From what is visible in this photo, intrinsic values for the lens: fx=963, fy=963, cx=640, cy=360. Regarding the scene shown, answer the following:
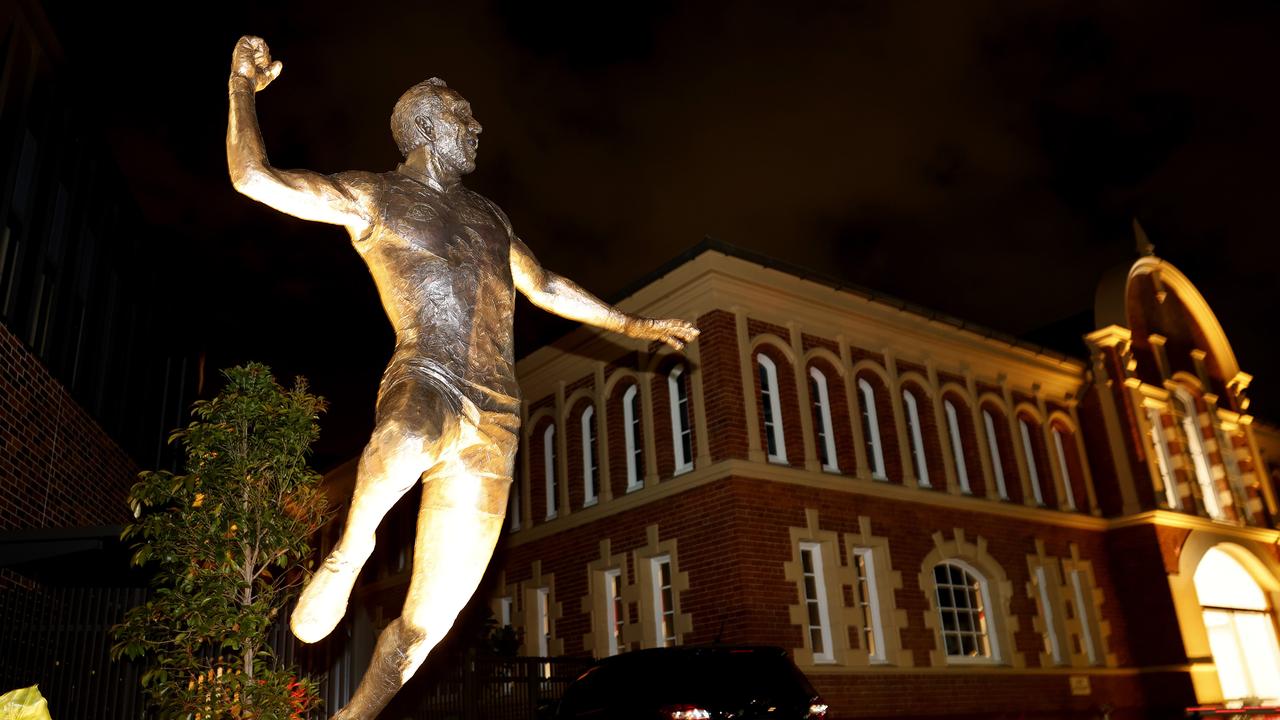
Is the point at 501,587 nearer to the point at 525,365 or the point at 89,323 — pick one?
the point at 525,365

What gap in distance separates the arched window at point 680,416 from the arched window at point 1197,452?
44.5 ft

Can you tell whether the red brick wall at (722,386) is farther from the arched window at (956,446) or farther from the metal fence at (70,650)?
the metal fence at (70,650)

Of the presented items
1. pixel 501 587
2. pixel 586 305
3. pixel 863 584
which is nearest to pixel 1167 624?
pixel 863 584

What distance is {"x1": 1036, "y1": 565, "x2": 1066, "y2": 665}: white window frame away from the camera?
18016 millimetres

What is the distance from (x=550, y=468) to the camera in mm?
18969

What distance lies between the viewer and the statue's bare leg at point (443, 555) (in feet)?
10.3

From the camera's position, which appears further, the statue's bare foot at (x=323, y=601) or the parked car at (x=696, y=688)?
the parked car at (x=696, y=688)

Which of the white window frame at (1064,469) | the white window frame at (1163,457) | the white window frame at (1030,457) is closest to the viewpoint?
the white window frame at (1030,457)

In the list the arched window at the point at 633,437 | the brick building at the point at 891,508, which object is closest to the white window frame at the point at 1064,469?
the brick building at the point at 891,508

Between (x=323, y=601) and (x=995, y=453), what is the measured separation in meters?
18.5

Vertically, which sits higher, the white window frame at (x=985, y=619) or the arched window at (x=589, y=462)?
the arched window at (x=589, y=462)

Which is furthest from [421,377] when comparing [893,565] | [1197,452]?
[1197,452]

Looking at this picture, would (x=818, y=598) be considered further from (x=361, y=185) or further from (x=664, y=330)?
(x=361, y=185)

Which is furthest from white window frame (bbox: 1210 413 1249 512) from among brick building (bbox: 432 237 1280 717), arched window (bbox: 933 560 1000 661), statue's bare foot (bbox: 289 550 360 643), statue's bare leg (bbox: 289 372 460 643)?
statue's bare foot (bbox: 289 550 360 643)
